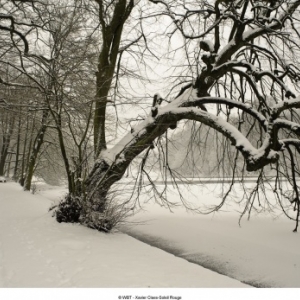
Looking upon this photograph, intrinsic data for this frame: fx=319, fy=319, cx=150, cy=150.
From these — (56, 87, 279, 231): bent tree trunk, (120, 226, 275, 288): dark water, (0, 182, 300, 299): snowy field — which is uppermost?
(56, 87, 279, 231): bent tree trunk

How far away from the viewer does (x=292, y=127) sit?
541 cm

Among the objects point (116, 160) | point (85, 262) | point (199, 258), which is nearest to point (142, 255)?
point (85, 262)

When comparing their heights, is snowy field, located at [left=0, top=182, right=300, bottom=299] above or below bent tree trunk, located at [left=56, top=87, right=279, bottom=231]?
below

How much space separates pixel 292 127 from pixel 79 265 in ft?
13.3

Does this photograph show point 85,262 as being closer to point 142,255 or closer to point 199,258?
point 142,255

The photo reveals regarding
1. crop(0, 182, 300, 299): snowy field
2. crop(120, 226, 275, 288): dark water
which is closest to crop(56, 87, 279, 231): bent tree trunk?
crop(0, 182, 300, 299): snowy field

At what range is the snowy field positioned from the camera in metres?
3.91

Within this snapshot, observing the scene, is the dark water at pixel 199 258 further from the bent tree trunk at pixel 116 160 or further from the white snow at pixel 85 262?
the bent tree trunk at pixel 116 160

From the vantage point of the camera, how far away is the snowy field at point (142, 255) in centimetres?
391

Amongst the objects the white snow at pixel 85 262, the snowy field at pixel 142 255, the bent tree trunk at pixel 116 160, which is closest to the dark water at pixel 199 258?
the snowy field at pixel 142 255

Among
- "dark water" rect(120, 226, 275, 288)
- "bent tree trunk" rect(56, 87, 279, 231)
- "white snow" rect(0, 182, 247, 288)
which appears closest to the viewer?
"white snow" rect(0, 182, 247, 288)

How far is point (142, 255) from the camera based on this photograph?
5230 millimetres

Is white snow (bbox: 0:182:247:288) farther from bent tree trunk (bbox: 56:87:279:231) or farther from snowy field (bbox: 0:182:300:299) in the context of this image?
bent tree trunk (bbox: 56:87:279:231)
